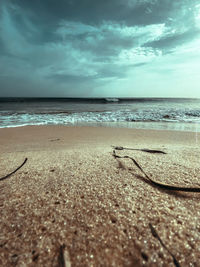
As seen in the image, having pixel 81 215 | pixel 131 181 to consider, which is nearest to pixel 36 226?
pixel 81 215

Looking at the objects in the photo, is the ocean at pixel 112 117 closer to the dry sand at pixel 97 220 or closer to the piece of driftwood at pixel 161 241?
the dry sand at pixel 97 220

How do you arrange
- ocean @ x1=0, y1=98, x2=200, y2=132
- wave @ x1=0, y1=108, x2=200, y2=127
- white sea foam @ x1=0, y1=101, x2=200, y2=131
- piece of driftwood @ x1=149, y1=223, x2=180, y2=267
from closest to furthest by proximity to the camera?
1. piece of driftwood @ x1=149, y1=223, x2=180, y2=267
2. ocean @ x1=0, y1=98, x2=200, y2=132
3. wave @ x1=0, y1=108, x2=200, y2=127
4. white sea foam @ x1=0, y1=101, x2=200, y2=131

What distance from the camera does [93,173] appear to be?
4.61 ft

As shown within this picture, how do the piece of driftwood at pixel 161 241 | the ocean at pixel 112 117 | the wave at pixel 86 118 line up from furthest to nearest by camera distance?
the wave at pixel 86 118 < the ocean at pixel 112 117 < the piece of driftwood at pixel 161 241

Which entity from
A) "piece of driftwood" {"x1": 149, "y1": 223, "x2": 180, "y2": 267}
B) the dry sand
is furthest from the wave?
"piece of driftwood" {"x1": 149, "y1": 223, "x2": 180, "y2": 267}

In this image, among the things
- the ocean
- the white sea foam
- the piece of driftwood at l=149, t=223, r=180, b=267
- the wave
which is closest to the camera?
the piece of driftwood at l=149, t=223, r=180, b=267

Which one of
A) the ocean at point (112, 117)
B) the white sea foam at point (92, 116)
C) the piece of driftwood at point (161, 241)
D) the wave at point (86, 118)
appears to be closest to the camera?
the piece of driftwood at point (161, 241)

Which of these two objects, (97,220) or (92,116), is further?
(92,116)

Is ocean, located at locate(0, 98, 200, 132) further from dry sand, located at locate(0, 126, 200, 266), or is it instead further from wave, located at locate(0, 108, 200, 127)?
dry sand, located at locate(0, 126, 200, 266)

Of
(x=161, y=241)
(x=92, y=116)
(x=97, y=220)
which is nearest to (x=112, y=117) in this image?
(x=92, y=116)

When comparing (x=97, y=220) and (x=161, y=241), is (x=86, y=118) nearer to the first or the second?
(x=97, y=220)

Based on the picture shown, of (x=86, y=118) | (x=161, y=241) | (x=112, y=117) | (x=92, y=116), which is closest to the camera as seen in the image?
(x=161, y=241)

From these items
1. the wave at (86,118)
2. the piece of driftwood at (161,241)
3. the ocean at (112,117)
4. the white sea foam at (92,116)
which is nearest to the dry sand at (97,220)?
the piece of driftwood at (161,241)

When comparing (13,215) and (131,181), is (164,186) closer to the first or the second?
(131,181)
